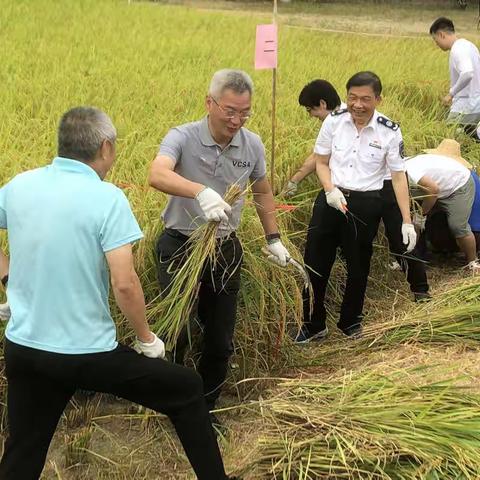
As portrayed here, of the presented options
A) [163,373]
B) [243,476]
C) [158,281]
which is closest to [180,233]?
[158,281]

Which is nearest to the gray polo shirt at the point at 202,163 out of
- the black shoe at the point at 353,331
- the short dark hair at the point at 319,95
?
the black shoe at the point at 353,331

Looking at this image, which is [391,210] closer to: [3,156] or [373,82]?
[373,82]

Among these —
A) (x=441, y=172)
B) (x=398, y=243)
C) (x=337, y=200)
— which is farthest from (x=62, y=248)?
(x=441, y=172)

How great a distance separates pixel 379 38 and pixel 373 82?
281 inches

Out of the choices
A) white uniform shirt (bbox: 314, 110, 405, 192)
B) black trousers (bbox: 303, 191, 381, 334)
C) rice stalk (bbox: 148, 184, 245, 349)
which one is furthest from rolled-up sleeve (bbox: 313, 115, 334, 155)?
rice stalk (bbox: 148, 184, 245, 349)

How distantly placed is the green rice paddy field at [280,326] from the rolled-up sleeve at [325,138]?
41cm

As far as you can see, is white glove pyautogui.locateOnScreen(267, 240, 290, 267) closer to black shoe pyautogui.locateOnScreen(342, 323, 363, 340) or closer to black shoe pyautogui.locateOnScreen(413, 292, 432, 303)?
black shoe pyautogui.locateOnScreen(342, 323, 363, 340)

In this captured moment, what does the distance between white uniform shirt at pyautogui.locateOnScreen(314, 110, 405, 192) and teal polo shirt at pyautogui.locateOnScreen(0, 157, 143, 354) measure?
156 cm

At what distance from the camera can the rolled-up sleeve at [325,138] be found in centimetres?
294

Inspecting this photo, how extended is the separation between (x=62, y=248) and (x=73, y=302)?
0.47ft

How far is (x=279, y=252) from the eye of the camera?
97.9 inches

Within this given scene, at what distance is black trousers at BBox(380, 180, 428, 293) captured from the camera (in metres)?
3.22

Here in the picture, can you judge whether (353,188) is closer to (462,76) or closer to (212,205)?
(212,205)

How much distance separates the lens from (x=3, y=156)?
3059 millimetres
